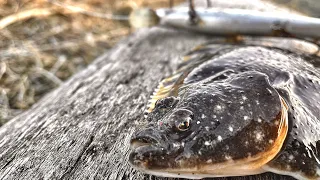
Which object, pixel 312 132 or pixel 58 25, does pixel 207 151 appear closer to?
pixel 312 132

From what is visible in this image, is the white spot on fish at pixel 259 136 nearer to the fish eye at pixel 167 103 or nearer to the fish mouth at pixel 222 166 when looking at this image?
the fish mouth at pixel 222 166

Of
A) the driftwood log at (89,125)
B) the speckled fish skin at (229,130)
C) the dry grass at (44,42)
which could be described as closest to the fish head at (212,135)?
the speckled fish skin at (229,130)

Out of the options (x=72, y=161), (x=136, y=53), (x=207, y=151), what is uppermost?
(x=207, y=151)

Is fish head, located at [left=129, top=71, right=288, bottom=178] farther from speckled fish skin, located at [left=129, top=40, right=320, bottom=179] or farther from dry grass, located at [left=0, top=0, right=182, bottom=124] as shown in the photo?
dry grass, located at [left=0, top=0, right=182, bottom=124]

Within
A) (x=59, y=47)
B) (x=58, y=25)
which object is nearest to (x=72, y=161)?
(x=59, y=47)

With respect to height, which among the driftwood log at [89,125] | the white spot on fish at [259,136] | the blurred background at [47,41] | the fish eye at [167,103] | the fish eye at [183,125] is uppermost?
the fish eye at [167,103]

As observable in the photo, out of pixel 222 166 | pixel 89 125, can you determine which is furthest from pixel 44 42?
pixel 222 166

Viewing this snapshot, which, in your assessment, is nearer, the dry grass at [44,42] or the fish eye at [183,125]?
the fish eye at [183,125]

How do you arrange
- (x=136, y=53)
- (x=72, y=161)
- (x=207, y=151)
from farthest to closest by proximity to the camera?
(x=136, y=53)
(x=72, y=161)
(x=207, y=151)
